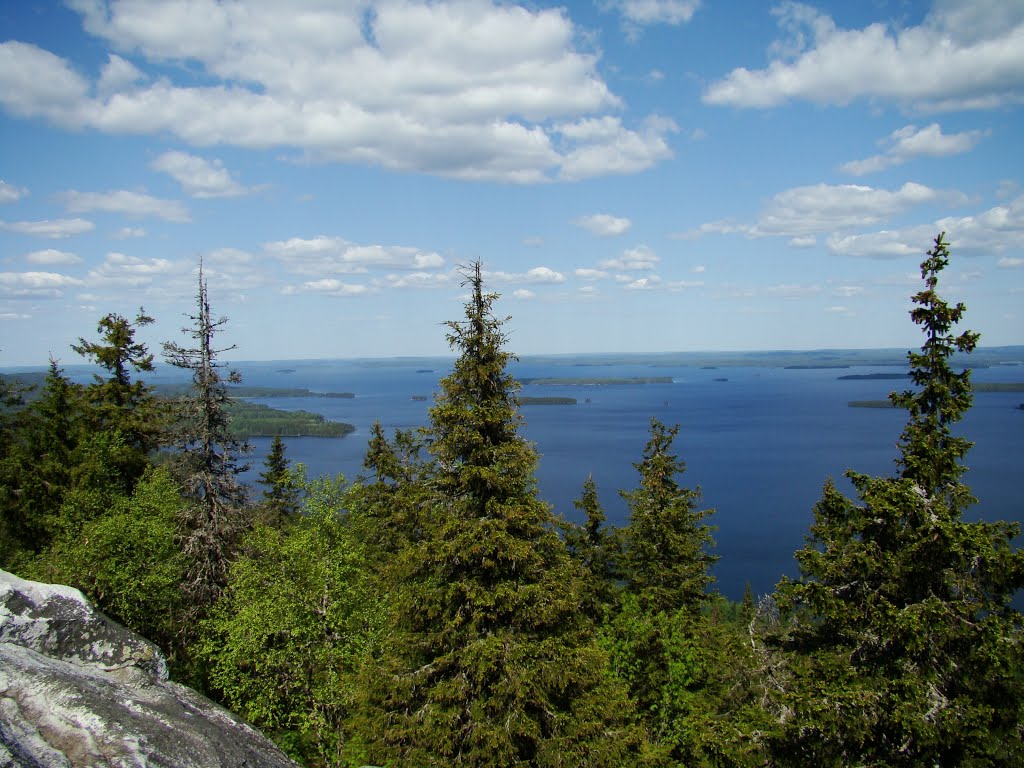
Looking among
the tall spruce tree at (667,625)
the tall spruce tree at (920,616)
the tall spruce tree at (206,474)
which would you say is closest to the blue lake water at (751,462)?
the tall spruce tree at (667,625)

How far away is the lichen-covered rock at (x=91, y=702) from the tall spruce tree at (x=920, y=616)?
351 inches

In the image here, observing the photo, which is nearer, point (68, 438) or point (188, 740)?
point (188, 740)

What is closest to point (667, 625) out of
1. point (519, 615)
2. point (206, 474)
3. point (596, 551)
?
point (596, 551)

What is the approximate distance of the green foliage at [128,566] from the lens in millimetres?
15734

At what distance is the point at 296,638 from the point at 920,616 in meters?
12.9

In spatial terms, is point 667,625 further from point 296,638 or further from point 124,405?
point 124,405

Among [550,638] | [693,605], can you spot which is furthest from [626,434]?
[550,638]

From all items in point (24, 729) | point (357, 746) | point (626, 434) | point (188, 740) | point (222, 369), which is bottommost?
point (626, 434)

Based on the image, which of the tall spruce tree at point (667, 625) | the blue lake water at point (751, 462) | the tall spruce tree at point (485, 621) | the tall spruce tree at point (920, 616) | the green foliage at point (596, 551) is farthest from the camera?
the blue lake water at point (751, 462)

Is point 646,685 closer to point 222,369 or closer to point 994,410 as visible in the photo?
point 222,369

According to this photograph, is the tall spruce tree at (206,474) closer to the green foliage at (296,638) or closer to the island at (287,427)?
the green foliage at (296,638)

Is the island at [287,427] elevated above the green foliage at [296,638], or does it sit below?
below

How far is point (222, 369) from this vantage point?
1830cm

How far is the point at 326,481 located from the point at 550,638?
9.14 m
